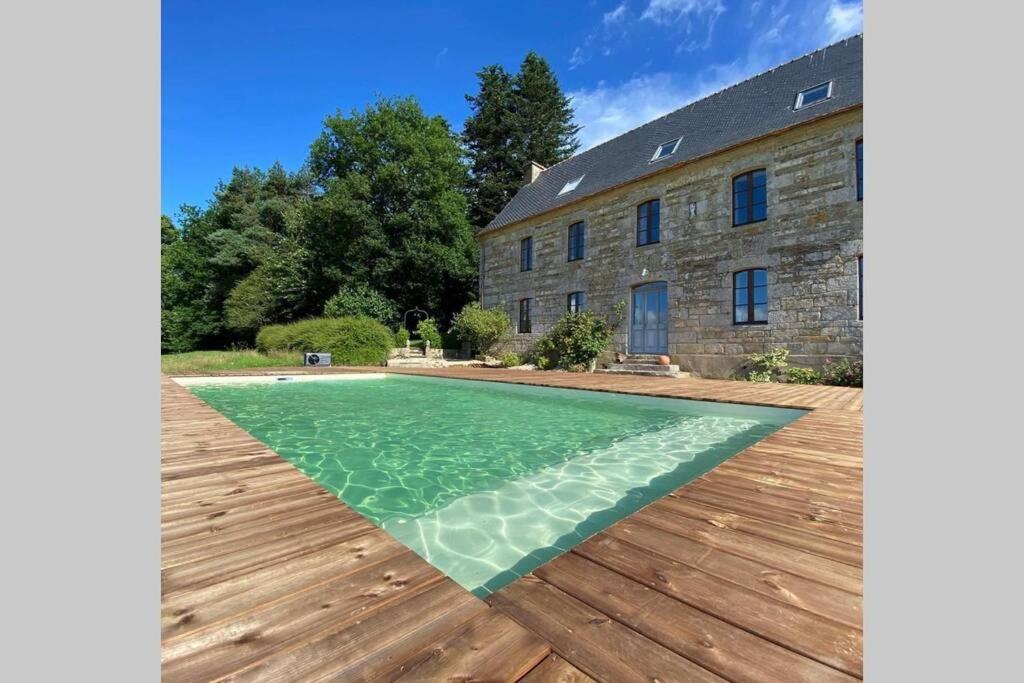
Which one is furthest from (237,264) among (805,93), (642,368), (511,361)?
(805,93)

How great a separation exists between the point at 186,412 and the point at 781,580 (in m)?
5.31

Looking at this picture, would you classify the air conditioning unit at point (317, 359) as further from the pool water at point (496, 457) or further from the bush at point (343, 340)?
the pool water at point (496, 457)

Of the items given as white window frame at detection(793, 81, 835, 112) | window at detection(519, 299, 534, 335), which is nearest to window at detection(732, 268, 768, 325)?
white window frame at detection(793, 81, 835, 112)

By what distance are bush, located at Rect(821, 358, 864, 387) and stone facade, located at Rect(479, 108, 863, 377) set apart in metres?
0.18

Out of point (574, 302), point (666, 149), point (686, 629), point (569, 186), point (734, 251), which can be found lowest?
point (686, 629)

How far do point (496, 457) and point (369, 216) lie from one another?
1657 cm

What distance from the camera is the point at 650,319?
10531mm

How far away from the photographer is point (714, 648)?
1.04 m

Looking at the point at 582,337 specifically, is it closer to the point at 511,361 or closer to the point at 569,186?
the point at 511,361

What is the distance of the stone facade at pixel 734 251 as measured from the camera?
7727 mm

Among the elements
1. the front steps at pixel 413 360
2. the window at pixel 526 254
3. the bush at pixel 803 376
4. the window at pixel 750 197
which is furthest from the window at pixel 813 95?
the front steps at pixel 413 360

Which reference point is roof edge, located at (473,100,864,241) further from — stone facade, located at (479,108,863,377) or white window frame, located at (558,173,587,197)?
white window frame, located at (558,173,587,197)

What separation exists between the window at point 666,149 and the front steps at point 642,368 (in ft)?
17.6

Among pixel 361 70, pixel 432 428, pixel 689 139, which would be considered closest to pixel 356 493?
pixel 432 428
